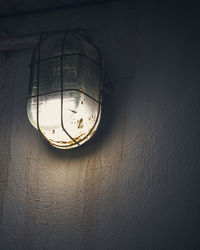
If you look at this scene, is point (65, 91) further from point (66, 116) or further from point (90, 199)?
point (90, 199)

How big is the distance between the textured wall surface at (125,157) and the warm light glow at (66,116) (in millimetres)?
134

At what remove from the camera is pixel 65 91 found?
1384 millimetres

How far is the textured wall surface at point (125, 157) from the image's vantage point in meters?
1.38

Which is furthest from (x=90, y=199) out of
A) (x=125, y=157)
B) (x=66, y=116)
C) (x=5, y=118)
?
(x=5, y=118)

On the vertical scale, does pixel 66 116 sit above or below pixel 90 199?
above

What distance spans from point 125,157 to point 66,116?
0.30 m

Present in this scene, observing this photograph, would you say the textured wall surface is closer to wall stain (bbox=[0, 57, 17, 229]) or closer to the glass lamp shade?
wall stain (bbox=[0, 57, 17, 229])

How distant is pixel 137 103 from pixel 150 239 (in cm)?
54

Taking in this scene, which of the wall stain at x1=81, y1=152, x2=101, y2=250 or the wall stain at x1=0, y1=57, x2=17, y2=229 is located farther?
the wall stain at x1=0, y1=57, x2=17, y2=229

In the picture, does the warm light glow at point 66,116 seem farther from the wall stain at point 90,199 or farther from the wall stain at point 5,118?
the wall stain at point 5,118

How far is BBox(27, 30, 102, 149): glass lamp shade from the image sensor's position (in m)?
1.37

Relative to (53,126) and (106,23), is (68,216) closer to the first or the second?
(53,126)

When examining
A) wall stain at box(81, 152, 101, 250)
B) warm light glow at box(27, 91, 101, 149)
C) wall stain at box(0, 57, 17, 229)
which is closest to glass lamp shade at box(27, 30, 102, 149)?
warm light glow at box(27, 91, 101, 149)

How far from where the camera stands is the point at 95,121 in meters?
1.44
